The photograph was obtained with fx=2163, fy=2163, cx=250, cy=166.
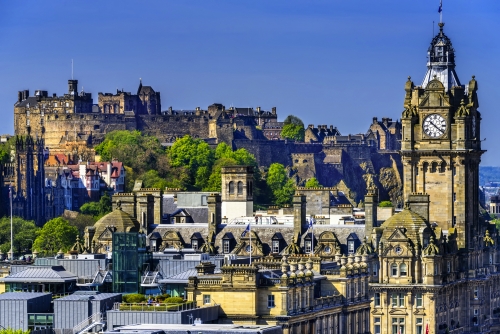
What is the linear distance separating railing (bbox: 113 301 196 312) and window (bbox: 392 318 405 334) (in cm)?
4154

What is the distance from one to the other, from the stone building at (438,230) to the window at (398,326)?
6cm

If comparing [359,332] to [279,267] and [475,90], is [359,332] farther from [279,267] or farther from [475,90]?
[475,90]

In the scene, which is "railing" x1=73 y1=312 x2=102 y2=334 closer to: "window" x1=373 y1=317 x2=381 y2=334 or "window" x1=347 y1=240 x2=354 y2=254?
"window" x1=347 y1=240 x2=354 y2=254

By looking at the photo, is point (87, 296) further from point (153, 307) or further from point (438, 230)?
point (438, 230)

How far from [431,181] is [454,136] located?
340 cm

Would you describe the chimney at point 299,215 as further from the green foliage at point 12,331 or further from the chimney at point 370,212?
the green foliage at point 12,331

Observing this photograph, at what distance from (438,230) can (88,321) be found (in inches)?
1994

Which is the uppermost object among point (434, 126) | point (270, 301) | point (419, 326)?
point (434, 126)

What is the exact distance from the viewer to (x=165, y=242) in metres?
138

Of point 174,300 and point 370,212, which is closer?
point 174,300

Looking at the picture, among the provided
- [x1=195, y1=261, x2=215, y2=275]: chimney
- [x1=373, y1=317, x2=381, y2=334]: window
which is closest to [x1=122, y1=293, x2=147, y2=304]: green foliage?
[x1=195, y1=261, x2=215, y2=275]: chimney

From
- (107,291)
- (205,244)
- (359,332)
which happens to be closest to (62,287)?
(107,291)

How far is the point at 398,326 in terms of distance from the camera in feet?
440

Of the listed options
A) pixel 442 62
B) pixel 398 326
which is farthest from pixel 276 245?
pixel 442 62
